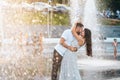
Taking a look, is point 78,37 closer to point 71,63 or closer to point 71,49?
point 71,49

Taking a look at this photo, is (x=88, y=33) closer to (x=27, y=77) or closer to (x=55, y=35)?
(x=27, y=77)

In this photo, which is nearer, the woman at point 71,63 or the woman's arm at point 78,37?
→ the woman's arm at point 78,37

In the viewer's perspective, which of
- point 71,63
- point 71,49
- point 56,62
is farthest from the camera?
point 56,62

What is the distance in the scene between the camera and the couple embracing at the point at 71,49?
8227mm

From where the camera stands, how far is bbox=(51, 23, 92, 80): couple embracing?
823cm

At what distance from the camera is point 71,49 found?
27.2 ft

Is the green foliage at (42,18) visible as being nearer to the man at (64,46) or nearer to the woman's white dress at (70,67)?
the man at (64,46)

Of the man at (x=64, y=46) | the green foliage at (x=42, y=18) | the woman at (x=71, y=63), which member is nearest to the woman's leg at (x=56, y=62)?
the man at (x=64, y=46)

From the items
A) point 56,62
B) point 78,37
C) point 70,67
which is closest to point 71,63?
point 70,67

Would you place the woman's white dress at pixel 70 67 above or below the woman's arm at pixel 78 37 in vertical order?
below

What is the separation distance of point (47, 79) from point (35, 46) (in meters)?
6.77

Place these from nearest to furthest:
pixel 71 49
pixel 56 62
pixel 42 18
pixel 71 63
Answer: pixel 71 49 → pixel 71 63 → pixel 56 62 → pixel 42 18

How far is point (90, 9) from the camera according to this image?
29.5 m

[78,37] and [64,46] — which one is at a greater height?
[78,37]
